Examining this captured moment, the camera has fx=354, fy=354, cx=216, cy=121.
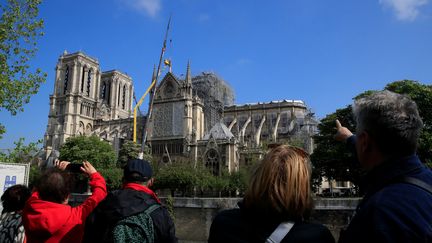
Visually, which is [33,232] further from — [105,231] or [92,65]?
[92,65]

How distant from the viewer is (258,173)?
211 cm

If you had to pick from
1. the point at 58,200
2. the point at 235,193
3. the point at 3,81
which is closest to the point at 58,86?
the point at 235,193

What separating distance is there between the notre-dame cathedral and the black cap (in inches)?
1353

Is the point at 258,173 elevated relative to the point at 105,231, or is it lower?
elevated

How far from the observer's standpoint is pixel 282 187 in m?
2.01

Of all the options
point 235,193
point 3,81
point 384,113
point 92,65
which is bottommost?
point 235,193

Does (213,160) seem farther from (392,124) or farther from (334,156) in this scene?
(392,124)

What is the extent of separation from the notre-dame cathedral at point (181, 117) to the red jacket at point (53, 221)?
3459cm

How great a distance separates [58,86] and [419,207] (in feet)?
272

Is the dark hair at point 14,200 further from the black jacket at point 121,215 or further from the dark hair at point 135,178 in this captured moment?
the dark hair at point 135,178

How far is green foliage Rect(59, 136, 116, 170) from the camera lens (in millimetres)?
46078

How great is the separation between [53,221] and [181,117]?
161 feet

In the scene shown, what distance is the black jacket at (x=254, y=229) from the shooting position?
191 cm

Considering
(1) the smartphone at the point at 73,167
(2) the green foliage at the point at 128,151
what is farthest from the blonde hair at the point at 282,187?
(2) the green foliage at the point at 128,151
